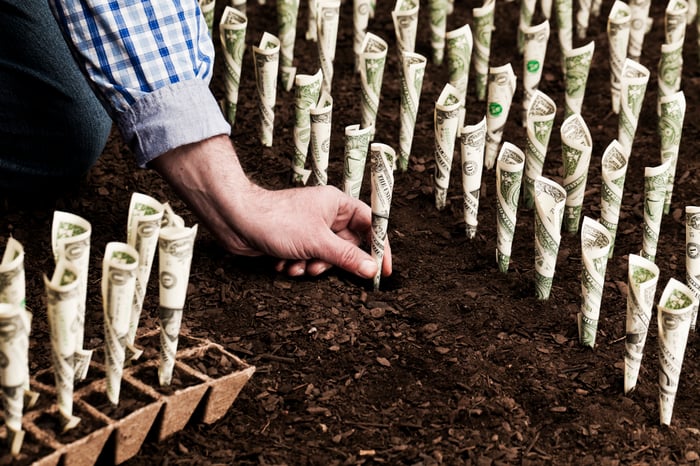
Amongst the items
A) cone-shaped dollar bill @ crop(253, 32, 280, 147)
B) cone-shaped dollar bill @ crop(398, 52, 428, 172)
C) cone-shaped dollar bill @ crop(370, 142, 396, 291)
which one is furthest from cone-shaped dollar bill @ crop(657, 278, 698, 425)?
cone-shaped dollar bill @ crop(253, 32, 280, 147)

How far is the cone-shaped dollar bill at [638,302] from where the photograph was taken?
2010 mm

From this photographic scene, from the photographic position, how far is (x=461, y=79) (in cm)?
323

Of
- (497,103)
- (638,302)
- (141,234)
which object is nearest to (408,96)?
(497,103)

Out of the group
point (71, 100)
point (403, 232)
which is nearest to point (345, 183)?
point (403, 232)

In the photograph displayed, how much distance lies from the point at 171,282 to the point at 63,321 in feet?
0.74

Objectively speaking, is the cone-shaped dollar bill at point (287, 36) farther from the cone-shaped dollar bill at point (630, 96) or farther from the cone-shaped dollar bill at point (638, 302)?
the cone-shaped dollar bill at point (638, 302)

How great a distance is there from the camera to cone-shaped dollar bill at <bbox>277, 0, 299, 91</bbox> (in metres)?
3.50

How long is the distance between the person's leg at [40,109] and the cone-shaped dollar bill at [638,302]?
63.7 inches

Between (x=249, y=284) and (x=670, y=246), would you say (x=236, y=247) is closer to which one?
(x=249, y=284)

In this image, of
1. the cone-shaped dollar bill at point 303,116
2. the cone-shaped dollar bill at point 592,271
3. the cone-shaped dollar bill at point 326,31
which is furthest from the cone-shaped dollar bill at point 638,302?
the cone-shaped dollar bill at point 326,31

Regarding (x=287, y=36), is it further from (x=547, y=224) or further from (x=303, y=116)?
(x=547, y=224)

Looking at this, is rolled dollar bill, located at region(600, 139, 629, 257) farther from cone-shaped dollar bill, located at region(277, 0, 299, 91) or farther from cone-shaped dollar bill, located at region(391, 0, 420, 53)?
cone-shaped dollar bill, located at region(277, 0, 299, 91)

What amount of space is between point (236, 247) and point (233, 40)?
35.0 inches

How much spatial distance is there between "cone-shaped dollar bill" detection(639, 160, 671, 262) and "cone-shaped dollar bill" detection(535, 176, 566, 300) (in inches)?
9.0
